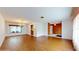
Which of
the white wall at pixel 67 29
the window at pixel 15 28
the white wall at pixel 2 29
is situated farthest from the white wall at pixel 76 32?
the white wall at pixel 2 29

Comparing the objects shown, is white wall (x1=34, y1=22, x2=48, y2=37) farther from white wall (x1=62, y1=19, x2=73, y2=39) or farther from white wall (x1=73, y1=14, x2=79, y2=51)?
white wall (x1=73, y1=14, x2=79, y2=51)

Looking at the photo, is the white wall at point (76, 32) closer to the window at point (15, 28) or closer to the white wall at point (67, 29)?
the white wall at point (67, 29)

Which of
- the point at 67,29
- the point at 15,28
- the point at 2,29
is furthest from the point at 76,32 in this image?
the point at 2,29

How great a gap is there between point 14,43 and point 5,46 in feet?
0.46

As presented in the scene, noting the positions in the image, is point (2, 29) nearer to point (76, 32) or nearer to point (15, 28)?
point (15, 28)

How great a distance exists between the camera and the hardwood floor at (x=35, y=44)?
4.94 feet

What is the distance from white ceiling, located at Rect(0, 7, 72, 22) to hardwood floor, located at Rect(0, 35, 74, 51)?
13.0 inches

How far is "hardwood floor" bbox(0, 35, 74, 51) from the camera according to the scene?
150cm

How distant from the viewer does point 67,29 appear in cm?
157

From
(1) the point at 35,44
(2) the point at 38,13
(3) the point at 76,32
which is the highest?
(2) the point at 38,13

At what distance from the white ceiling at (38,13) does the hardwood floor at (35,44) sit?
13.0 inches

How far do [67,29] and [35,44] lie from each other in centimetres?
57
